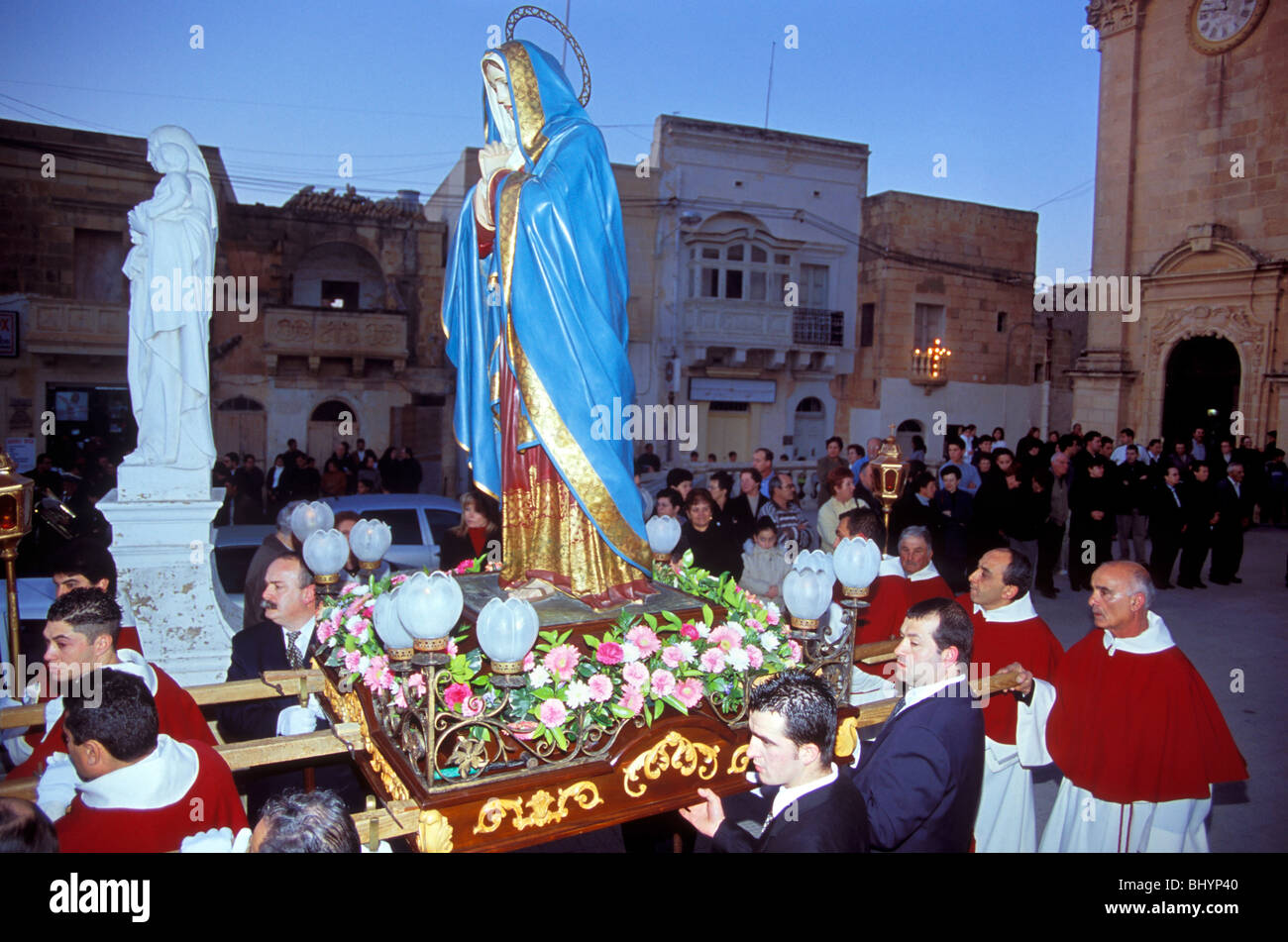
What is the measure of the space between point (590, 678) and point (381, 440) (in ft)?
55.7

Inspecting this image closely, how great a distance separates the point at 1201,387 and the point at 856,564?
55.1 ft

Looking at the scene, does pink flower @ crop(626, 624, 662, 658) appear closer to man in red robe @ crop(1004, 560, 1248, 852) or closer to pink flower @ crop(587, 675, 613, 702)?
pink flower @ crop(587, 675, 613, 702)

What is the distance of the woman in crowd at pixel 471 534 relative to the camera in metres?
5.94

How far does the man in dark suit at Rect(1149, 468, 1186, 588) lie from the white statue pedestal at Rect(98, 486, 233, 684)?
1009 cm

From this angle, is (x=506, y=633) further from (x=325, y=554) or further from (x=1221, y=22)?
(x=1221, y=22)

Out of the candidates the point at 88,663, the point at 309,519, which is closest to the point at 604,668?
the point at 88,663

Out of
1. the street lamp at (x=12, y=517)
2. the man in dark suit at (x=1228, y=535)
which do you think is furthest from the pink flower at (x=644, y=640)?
the man in dark suit at (x=1228, y=535)

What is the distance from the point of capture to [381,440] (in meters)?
18.9

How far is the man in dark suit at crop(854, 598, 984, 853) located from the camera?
2.58 metres

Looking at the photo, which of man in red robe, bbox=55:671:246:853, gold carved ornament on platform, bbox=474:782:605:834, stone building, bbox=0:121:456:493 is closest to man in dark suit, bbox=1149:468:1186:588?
gold carved ornament on platform, bbox=474:782:605:834

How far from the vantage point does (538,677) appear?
282cm

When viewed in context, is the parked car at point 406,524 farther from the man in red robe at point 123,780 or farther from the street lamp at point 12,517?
the man in red robe at point 123,780

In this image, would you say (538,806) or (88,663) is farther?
(88,663)

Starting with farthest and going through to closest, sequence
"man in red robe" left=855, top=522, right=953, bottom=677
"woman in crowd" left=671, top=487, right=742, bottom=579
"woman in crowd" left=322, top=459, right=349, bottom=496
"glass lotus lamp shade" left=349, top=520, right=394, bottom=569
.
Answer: "woman in crowd" left=322, top=459, right=349, bottom=496 → "woman in crowd" left=671, top=487, right=742, bottom=579 → "man in red robe" left=855, top=522, right=953, bottom=677 → "glass lotus lamp shade" left=349, top=520, right=394, bottom=569
